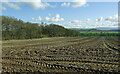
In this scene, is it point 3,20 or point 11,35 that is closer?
point 3,20

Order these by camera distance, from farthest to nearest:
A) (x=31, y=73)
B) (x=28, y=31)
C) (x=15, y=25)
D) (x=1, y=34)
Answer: (x=28, y=31) < (x=15, y=25) < (x=1, y=34) < (x=31, y=73)

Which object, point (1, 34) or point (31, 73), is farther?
point (1, 34)

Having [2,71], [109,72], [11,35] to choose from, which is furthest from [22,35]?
[109,72]

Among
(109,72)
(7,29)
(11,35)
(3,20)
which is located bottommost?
(109,72)

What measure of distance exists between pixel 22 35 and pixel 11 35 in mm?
4208

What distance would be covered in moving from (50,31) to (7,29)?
2980 cm

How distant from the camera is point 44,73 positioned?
6.09 m

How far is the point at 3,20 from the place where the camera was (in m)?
32.5

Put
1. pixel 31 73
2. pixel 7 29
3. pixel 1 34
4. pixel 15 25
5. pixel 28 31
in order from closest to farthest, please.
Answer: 1. pixel 31 73
2. pixel 1 34
3. pixel 7 29
4. pixel 15 25
5. pixel 28 31

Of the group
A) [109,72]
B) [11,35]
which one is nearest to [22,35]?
[11,35]

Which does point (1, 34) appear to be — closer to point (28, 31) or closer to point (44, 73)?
point (28, 31)

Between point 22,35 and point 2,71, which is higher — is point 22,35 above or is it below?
above

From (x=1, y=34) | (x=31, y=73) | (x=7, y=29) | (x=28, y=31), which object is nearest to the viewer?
(x=31, y=73)

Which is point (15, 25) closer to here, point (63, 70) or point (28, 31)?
point (28, 31)
